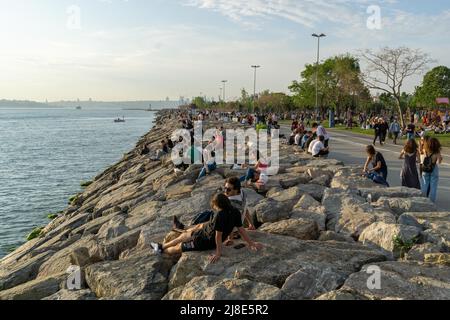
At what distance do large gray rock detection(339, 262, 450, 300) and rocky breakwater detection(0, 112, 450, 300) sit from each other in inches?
0.5

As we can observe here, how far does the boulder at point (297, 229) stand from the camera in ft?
23.9

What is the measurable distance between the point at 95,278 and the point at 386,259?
4.56 m

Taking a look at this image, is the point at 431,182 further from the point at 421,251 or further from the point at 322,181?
the point at 421,251

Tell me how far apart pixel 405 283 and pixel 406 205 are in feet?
12.3

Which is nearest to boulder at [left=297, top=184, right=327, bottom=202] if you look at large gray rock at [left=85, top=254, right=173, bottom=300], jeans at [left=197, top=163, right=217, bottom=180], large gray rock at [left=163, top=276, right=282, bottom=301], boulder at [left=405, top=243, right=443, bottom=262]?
boulder at [left=405, top=243, right=443, bottom=262]

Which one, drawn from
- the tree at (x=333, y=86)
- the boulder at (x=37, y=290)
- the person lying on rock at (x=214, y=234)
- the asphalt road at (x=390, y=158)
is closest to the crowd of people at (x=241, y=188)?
the person lying on rock at (x=214, y=234)

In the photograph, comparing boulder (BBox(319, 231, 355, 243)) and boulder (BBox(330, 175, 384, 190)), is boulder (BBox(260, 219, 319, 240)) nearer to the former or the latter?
boulder (BBox(319, 231, 355, 243))

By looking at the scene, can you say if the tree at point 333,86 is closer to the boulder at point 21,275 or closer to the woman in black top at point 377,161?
the woman in black top at point 377,161

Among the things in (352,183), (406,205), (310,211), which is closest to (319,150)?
(352,183)

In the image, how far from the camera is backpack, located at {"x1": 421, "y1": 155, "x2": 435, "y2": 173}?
31.4 feet

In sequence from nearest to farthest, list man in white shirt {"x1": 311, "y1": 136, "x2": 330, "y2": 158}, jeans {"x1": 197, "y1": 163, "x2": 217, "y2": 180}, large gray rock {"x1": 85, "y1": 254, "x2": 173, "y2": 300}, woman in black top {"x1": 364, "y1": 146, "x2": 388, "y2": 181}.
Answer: large gray rock {"x1": 85, "y1": 254, "x2": 173, "y2": 300}
woman in black top {"x1": 364, "y1": 146, "x2": 388, "y2": 181}
jeans {"x1": 197, "y1": 163, "x2": 217, "y2": 180}
man in white shirt {"x1": 311, "y1": 136, "x2": 330, "y2": 158}

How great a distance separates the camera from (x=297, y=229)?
7.32m
